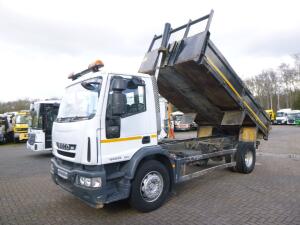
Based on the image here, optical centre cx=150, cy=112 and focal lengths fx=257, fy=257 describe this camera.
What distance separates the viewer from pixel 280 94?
6488 cm

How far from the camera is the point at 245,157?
23.9 ft

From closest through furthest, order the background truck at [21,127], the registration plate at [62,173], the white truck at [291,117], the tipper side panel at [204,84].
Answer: the registration plate at [62,173] < the tipper side panel at [204,84] < the background truck at [21,127] < the white truck at [291,117]

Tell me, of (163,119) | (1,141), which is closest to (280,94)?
(1,141)

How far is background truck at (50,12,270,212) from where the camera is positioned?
4.05 m

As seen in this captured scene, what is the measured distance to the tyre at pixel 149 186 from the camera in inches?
173

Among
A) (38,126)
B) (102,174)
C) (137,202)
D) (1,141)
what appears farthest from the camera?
(1,141)

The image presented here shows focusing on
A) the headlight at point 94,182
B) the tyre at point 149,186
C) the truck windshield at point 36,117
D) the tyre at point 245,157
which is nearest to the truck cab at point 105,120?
the headlight at point 94,182

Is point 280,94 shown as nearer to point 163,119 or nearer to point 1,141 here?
point 1,141

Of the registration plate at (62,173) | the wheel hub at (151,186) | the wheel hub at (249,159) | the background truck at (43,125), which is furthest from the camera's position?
the background truck at (43,125)

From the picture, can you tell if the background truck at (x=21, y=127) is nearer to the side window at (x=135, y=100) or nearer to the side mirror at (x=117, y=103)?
the side window at (x=135, y=100)

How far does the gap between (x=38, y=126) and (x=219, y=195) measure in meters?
9.00

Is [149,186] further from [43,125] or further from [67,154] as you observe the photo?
[43,125]

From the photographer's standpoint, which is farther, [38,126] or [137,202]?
[38,126]

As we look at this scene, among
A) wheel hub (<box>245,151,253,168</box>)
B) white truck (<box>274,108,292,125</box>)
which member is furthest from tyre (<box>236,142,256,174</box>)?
white truck (<box>274,108,292,125</box>)
